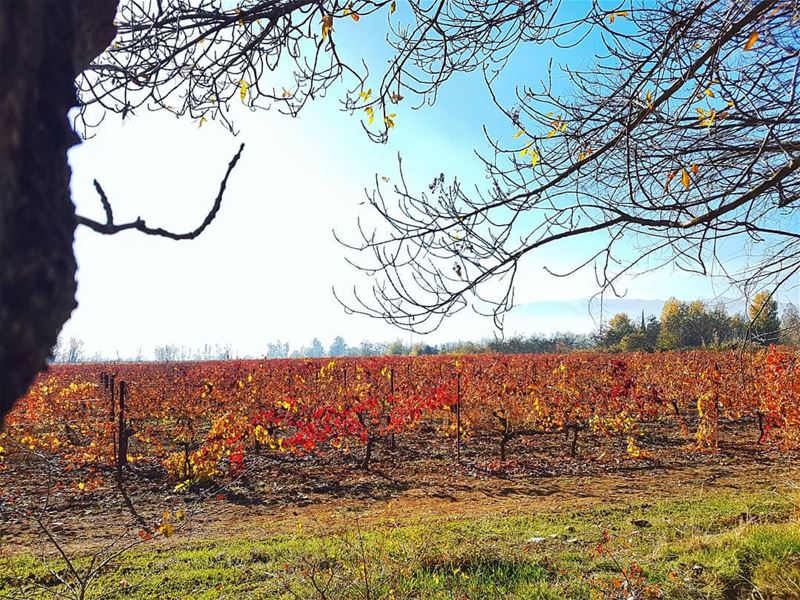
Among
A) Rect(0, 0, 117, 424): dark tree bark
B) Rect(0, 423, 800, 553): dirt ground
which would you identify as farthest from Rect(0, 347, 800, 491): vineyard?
Rect(0, 0, 117, 424): dark tree bark

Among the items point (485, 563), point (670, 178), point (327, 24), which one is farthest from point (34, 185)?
point (485, 563)

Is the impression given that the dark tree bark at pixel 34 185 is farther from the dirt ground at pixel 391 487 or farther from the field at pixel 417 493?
the dirt ground at pixel 391 487

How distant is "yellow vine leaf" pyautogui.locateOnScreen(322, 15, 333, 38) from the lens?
2504 mm

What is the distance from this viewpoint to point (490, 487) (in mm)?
8438

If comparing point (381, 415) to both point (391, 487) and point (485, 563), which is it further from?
point (485, 563)

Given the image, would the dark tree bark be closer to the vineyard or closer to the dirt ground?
the dirt ground

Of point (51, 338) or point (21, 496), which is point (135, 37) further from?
point (21, 496)

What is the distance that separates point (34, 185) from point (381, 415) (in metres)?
10.5

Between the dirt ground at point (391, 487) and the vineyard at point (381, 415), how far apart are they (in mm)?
289

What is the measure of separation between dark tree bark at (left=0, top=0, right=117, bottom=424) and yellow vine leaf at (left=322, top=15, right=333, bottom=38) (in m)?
1.95

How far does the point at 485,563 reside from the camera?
14.6 ft

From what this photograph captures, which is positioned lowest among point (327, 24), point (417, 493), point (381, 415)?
point (417, 493)

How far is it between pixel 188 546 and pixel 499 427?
8749 millimetres

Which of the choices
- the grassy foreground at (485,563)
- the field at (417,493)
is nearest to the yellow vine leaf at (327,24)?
the field at (417,493)
